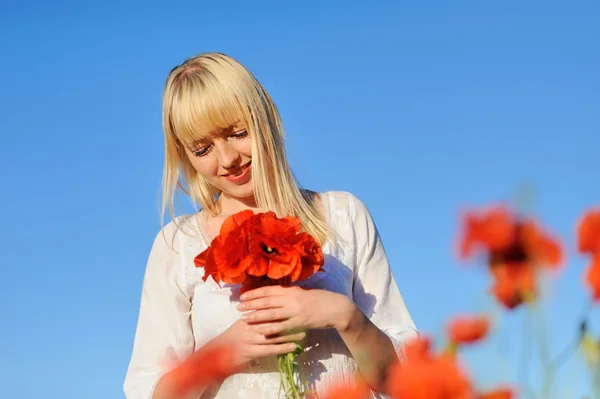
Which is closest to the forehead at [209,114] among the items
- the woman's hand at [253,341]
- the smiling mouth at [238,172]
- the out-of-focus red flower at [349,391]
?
the smiling mouth at [238,172]

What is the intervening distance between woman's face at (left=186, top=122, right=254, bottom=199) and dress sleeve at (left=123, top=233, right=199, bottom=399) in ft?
1.56

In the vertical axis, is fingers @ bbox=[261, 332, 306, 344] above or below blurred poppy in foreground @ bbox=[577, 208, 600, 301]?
above

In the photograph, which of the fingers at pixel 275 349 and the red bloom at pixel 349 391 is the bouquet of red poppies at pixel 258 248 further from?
the red bloom at pixel 349 391

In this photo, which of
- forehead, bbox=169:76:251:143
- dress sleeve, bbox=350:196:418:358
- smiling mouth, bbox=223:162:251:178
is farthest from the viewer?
dress sleeve, bbox=350:196:418:358

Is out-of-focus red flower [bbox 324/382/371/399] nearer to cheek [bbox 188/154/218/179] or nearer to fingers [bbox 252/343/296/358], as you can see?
fingers [bbox 252/343/296/358]

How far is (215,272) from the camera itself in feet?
7.82

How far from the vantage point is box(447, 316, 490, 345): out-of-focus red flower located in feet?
2.50

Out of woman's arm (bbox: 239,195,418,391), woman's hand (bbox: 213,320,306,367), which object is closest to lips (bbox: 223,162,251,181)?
woman's arm (bbox: 239,195,418,391)

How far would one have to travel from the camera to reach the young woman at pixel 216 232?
3.02 m

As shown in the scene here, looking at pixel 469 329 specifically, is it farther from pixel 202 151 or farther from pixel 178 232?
pixel 178 232

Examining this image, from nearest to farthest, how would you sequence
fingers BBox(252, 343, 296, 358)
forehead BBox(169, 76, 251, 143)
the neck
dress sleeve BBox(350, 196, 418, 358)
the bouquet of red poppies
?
the bouquet of red poppies → fingers BBox(252, 343, 296, 358) → forehead BBox(169, 76, 251, 143) → dress sleeve BBox(350, 196, 418, 358) → the neck

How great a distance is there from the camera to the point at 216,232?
3451 mm

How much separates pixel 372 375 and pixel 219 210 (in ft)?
3.89

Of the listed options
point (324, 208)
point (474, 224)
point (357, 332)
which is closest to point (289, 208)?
point (324, 208)
